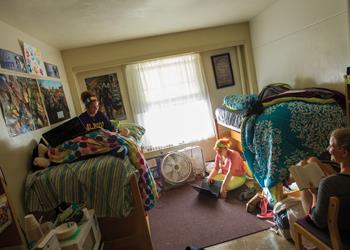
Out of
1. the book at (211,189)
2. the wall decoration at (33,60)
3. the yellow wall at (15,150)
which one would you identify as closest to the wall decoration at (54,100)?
the wall decoration at (33,60)

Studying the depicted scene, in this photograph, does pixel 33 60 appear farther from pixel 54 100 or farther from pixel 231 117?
pixel 231 117

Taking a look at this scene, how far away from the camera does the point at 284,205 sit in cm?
185

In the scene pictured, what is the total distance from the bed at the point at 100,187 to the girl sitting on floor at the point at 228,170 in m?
1.21

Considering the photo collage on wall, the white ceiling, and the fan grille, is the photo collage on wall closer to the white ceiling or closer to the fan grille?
the white ceiling

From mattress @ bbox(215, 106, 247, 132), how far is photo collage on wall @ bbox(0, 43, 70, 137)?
6.67 feet

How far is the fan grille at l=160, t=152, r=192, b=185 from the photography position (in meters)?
3.28

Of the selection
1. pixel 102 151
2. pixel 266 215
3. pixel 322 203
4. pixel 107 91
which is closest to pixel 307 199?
pixel 322 203

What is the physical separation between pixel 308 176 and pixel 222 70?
2803mm

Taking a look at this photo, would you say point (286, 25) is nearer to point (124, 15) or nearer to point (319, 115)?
point (319, 115)

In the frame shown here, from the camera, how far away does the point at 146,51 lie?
352 cm

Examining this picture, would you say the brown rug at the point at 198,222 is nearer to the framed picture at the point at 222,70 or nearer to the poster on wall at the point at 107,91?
the poster on wall at the point at 107,91

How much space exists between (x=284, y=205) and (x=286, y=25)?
2.11 meters

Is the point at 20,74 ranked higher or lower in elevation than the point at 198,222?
higher

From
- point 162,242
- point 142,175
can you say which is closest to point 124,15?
point 142,175
